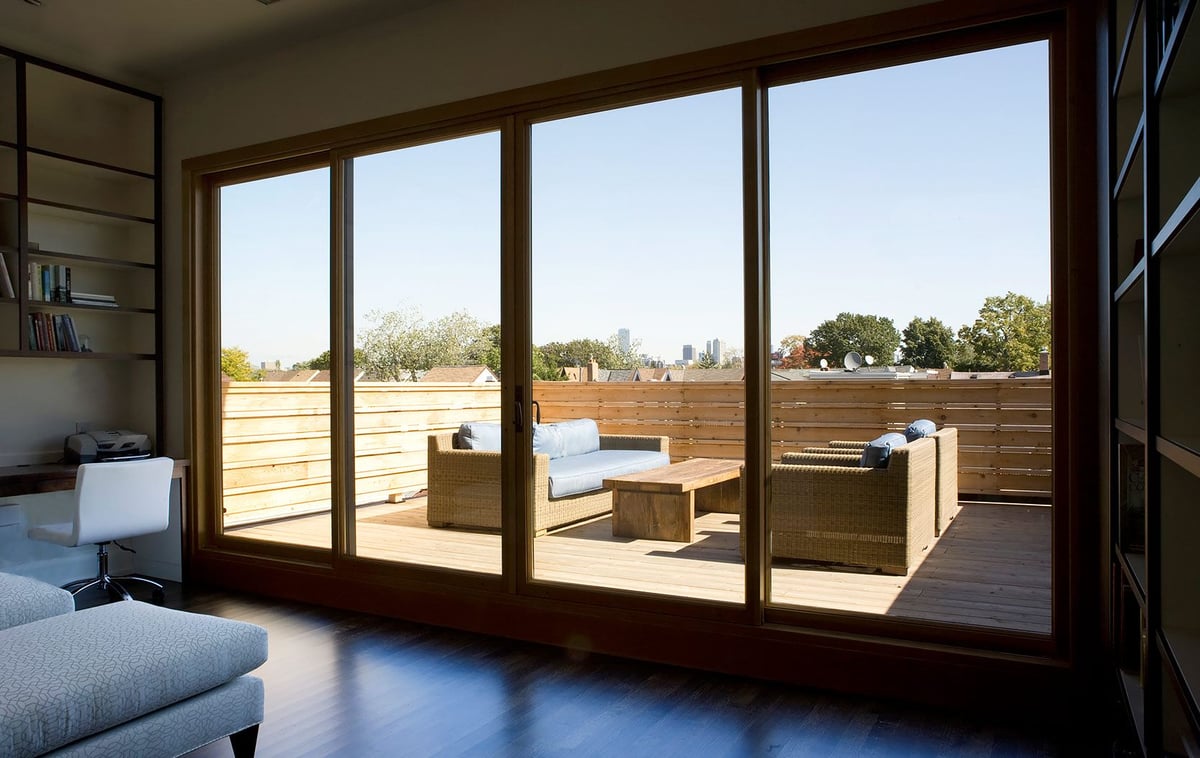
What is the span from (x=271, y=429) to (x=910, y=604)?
3.41 m

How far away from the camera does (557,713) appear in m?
2.81

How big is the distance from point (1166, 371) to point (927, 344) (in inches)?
47.2

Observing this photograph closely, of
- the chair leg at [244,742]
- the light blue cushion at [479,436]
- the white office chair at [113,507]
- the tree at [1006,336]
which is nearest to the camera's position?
the chair leg at [244,742]

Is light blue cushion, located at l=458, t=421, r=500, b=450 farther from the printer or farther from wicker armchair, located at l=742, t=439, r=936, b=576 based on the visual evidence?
the printer

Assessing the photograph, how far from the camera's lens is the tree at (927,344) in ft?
9.64

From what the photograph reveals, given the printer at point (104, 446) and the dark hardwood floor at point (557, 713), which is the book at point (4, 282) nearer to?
the printer at point (104, 446)

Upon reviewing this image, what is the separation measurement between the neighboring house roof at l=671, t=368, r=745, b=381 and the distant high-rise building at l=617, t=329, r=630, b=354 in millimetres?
251

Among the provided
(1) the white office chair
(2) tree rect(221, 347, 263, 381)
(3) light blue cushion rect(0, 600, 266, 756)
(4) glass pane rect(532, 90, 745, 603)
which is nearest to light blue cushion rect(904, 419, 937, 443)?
(4) glass pane rect(532, 90, 745, 603)

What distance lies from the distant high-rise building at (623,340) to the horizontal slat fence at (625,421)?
0.51 ft

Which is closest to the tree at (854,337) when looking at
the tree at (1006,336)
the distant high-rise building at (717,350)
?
the tree at (1006,336)

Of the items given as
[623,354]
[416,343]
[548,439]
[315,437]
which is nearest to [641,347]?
[623,354]

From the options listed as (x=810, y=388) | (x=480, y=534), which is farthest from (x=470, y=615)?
(x=810, y=388)

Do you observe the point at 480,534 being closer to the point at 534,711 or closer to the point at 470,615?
the point at 470,615

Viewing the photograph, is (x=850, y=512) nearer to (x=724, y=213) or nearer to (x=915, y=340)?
(x=915, y=340)
